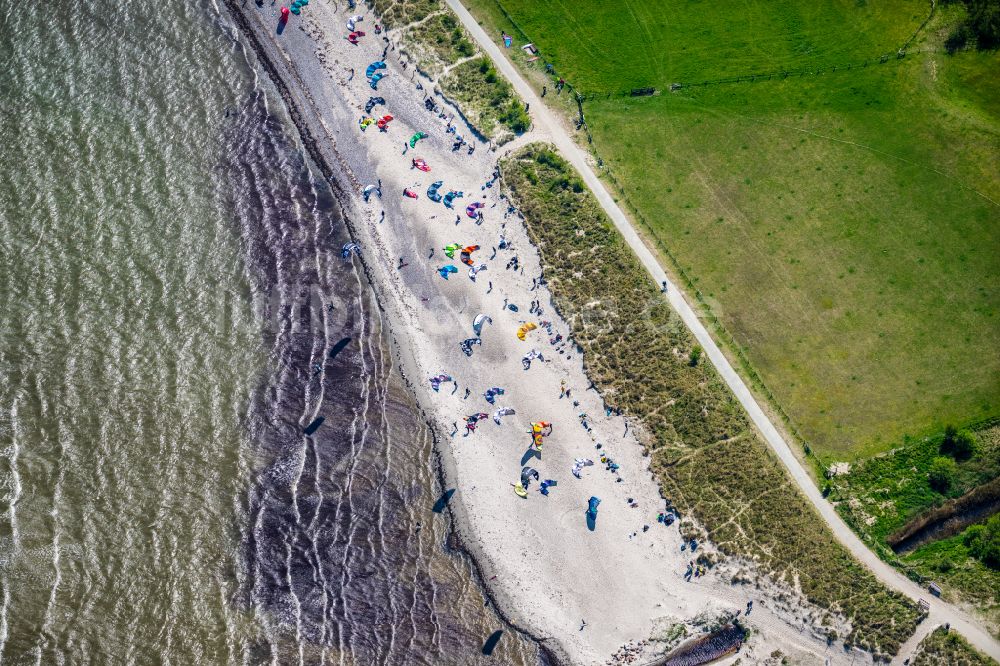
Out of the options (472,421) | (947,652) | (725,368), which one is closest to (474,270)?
(472,421)

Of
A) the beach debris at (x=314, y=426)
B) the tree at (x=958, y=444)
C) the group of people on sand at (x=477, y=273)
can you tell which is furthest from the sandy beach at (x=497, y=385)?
the tree at (x=958, y=444)

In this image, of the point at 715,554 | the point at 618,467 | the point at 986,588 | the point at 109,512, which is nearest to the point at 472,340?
the point at 618,467

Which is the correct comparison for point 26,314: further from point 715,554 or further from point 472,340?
point 715,554

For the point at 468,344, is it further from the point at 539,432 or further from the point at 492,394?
the point at 539,432

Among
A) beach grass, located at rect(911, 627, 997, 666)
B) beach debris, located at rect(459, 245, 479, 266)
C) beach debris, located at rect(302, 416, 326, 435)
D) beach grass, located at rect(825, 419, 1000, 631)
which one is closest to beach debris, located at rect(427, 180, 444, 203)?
beach debris, located at rect(459, 245, 479, 266)

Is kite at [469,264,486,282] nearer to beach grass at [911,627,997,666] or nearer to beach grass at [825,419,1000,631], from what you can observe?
beach grass at [825,419,1000,631]

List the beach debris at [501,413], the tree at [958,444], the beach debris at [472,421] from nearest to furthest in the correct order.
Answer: the tree at [958,444] → the beach debris at [472,421] → the beach debris at [501,413]

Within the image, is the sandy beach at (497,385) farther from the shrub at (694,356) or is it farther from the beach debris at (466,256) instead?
the shrub at (694,356)
